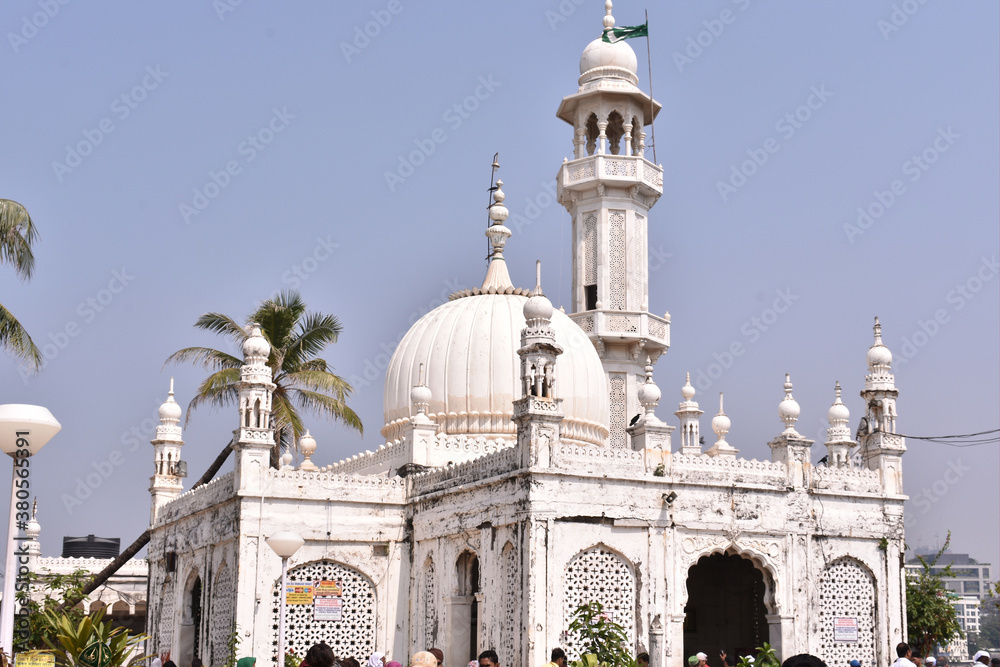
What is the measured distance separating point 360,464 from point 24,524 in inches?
740

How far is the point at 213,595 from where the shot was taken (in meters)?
27.4

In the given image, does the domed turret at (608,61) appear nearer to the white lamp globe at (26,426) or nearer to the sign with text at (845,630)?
the sign with text at (845,630)

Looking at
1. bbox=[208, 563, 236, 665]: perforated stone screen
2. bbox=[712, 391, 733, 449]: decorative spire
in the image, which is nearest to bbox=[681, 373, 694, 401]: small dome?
bbox=[712, 391, 733, 449]: decorative spire

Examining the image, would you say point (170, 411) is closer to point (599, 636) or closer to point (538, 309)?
point (538, 309)

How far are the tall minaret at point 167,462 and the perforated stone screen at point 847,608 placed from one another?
16963 mm

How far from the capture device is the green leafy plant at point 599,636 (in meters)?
19.6

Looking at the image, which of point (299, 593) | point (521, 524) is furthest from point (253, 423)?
point (521, 524)

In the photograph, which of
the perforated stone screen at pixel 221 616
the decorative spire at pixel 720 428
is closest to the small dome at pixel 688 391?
the decorative spire at pixel 720 428

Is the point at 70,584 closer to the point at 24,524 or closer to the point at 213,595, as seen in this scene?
the point at 213,595

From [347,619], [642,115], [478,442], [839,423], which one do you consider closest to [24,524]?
[347,619]

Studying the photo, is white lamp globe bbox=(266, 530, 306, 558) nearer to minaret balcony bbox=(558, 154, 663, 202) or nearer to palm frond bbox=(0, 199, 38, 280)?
palm frond bbox=(0, 199, 38, 280)

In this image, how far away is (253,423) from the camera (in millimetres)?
26234

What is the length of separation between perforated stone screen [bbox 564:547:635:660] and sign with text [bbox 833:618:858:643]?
4.40 metres

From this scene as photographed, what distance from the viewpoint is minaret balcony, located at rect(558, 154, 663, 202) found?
117 ft
